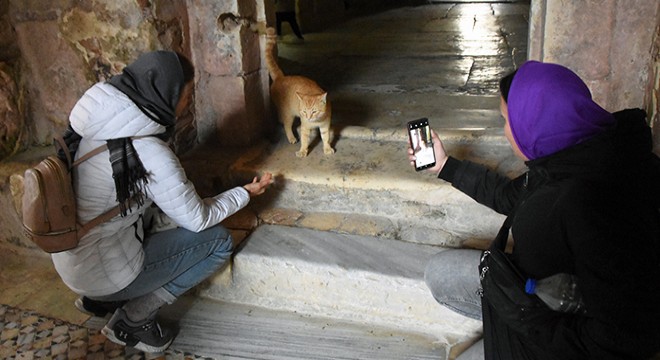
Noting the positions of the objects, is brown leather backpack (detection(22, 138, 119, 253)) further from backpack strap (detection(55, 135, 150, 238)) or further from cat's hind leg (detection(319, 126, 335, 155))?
cat's hind leg (detection(319, 126, 335, 155))

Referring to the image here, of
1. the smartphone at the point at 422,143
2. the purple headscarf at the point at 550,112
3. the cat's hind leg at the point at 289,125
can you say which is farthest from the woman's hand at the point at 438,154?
the cat's hind leg at the point at 289,125

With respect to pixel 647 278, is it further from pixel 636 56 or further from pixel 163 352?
pixel 163 352

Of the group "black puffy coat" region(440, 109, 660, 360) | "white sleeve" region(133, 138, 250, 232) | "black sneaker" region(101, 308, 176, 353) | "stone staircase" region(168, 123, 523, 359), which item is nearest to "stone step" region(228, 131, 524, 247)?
"stone staircase" region(168, 123, 523, 359)

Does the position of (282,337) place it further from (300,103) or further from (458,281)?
(300,103)

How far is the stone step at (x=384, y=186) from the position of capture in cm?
278

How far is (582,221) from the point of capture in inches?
55.0

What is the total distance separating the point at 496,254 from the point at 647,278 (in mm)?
427

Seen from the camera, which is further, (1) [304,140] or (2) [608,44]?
(1) [304,140]

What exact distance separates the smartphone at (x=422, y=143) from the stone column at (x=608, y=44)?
3.16ft

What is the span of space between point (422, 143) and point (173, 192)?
1.00m

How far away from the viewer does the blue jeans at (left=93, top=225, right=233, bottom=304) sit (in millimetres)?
2369

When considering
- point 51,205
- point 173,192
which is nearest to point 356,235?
point 173,192

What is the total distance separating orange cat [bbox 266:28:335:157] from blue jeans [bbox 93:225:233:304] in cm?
83

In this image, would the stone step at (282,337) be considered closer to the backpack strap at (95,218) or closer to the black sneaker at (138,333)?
the black sneaker at (138,333)
